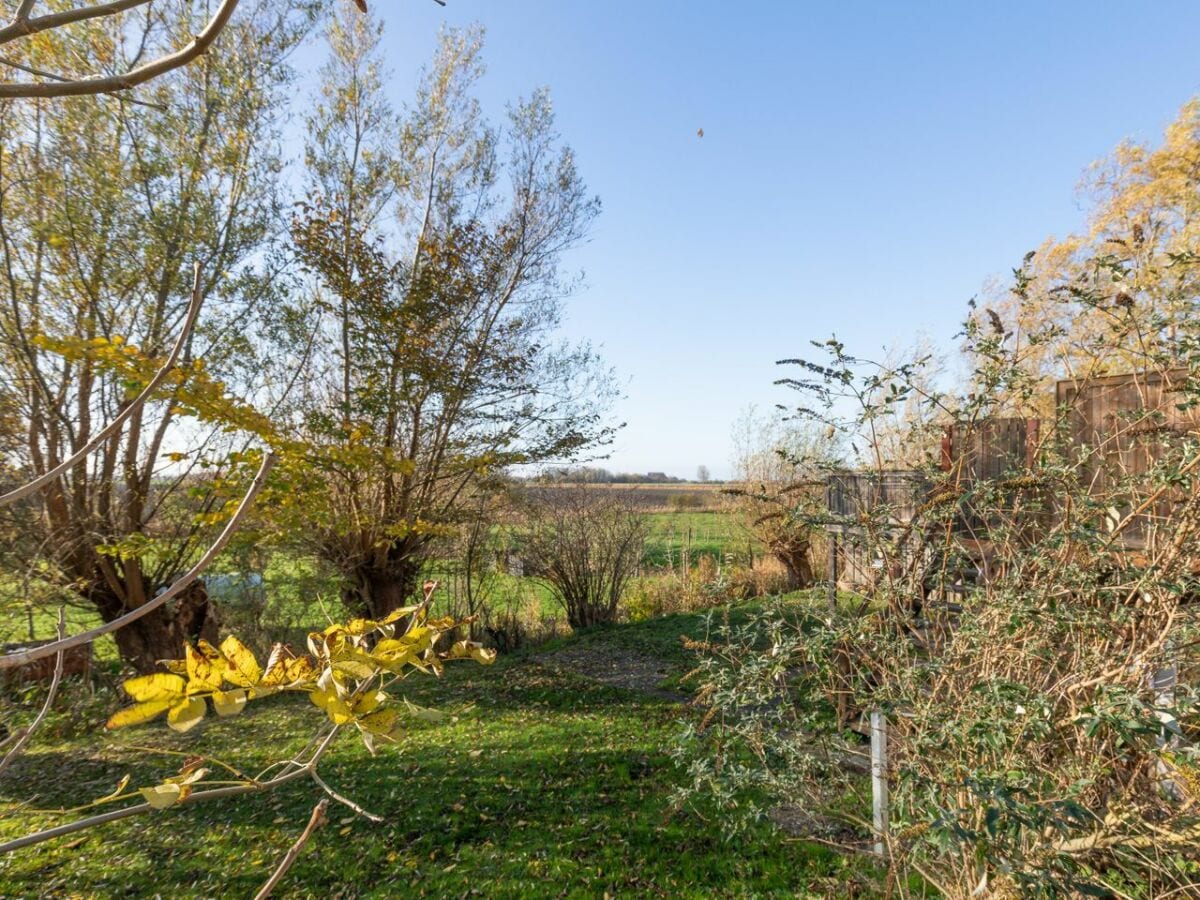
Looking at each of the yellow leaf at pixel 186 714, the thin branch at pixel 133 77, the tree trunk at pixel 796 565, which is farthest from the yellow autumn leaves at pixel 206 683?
the tree trunk at pixel 796 565

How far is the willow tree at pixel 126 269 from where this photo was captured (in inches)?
187

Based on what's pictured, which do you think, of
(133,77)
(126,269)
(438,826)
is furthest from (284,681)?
(126,269)

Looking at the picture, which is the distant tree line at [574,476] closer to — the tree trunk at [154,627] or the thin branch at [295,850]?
the tree trunk at [154,627]

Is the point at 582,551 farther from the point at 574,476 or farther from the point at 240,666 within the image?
the point at 240,666

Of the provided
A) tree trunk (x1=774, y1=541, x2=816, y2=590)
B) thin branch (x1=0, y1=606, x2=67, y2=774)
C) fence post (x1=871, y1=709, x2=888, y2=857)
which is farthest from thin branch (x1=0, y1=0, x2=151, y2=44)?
tree trunk (x1=774, y1=541, x2=816, y2=590)

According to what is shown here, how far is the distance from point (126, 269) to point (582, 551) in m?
7.16

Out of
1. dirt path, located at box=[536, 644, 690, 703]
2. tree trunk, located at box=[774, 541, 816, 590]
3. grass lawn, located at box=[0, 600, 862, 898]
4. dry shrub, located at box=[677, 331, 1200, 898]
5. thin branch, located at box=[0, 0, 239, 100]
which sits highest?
thin branch, located at box=[0, 0, 239, 100]

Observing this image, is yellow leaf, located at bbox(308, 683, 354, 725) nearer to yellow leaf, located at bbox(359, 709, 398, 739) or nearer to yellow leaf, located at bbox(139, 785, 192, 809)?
yellow leaf, located at bbox(359, 709, 398, 739)

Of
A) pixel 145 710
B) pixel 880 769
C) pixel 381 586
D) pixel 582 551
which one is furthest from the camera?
pixel 582 551

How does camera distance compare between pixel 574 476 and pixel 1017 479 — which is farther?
pixel 574 476

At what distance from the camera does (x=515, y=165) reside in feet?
25.0

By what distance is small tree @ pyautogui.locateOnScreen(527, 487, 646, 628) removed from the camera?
9.99m

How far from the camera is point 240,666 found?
32.6 inches

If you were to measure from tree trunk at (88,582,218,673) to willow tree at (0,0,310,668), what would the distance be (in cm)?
2
